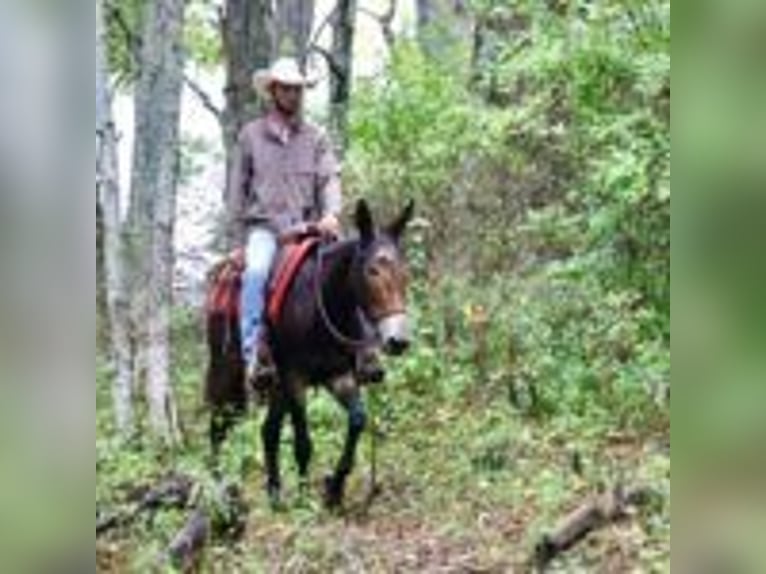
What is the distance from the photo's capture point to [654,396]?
12.1 ft

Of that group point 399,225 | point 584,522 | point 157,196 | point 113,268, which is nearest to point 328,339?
point 399,225

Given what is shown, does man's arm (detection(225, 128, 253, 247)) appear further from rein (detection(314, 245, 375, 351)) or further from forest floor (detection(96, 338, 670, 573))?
forest floor (detection(96, 338, 670, 573))

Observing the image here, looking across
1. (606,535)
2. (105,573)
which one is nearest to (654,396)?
(606,535)

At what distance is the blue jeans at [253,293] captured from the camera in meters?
4.29

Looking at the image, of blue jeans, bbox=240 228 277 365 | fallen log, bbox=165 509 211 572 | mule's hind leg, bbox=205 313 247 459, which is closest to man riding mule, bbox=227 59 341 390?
blue jeans, bbox=240 228 277 365

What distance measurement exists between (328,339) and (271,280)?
0.27 meters

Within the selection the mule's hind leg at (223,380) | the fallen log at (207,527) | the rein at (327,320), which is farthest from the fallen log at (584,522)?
the mule's hind leg at (223,380)

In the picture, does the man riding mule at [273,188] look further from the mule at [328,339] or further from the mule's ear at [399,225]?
the mule's ear at [399,225]

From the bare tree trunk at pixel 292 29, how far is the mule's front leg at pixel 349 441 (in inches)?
92.3

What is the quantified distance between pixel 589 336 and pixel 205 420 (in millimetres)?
1360

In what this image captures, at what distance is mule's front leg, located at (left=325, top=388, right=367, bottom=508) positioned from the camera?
420 cm

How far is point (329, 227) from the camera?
14.1 ft

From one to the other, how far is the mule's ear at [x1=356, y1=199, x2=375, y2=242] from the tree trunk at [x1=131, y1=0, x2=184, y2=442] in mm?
1155
